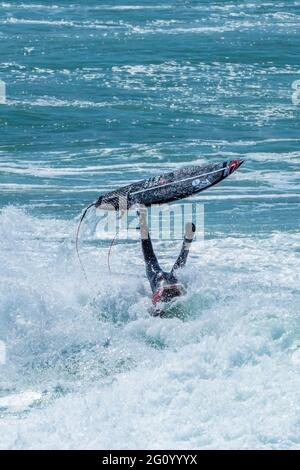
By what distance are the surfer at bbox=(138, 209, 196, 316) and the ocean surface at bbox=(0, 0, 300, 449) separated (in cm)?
22

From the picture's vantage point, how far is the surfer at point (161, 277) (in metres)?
11.7

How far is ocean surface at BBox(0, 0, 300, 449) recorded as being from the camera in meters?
9.54

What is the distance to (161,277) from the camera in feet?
39.1

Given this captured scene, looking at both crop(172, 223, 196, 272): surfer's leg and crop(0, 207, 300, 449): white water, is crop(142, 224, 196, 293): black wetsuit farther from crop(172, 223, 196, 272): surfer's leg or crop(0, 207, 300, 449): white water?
crop(0, 207, 300, 449): white water

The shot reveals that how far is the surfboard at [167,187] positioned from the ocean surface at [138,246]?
0.95 metres

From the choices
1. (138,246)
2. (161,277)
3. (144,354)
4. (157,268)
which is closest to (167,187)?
(157,268)

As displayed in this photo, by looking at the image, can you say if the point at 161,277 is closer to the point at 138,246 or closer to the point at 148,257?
the point at 148,257

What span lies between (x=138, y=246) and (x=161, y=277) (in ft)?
9.65

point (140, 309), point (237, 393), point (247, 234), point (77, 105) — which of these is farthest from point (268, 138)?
point (237, 393)

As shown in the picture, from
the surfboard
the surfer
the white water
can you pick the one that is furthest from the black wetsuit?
the surfboard

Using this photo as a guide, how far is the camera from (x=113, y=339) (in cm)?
1150

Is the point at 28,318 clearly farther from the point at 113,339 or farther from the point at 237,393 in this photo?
the point at 237,393
